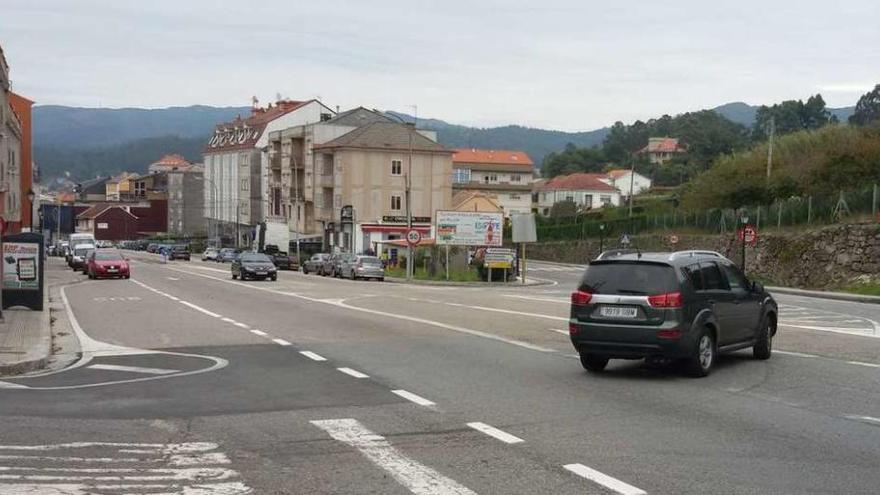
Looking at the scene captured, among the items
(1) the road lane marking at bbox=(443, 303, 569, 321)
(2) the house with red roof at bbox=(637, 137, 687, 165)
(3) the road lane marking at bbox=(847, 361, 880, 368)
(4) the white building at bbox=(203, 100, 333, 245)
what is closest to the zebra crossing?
(3) the road lane marking at bbox=(847, 361, 880, 368)

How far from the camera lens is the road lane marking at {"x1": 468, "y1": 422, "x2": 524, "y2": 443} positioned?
8.32 m

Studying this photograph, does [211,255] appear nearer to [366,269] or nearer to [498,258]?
[366,269]

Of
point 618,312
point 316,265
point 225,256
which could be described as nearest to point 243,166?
point 225,256

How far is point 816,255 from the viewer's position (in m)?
46.5

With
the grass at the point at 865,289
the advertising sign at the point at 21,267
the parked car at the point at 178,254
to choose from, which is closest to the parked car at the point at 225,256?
the parked car at the point at 178,254

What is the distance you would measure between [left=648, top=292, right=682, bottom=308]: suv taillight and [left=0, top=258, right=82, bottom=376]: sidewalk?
890cm

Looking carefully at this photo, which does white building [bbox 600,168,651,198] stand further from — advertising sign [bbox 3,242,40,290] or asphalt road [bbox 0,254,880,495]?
asphalt road [bbox 0,254,880,495]

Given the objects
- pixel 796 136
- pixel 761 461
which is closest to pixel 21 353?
pixel 761 461

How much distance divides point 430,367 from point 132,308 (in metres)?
15.5

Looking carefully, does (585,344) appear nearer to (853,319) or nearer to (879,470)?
(879,470)

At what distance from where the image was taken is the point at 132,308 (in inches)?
1037

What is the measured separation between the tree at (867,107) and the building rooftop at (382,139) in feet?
261

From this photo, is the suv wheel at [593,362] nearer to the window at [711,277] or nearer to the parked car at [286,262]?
the window at [711,277]

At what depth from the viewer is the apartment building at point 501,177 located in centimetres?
14375
